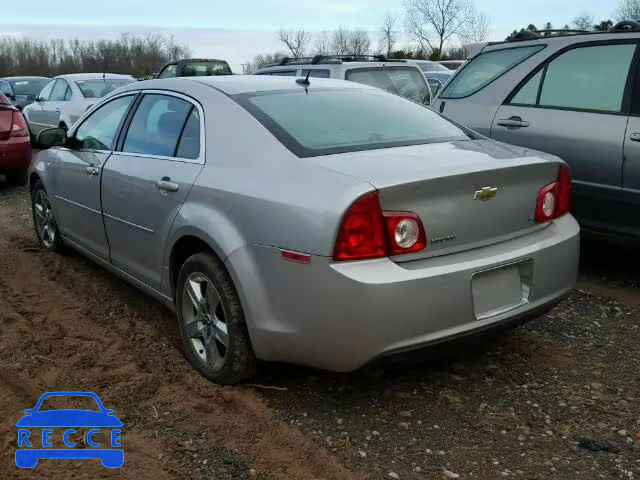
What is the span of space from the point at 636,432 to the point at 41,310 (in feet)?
11.9

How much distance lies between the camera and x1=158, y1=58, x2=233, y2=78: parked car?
15.3 metres

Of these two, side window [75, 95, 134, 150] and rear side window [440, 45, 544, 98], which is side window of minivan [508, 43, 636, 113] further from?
side window [75, 95, 134, 150]

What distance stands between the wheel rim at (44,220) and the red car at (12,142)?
11.5 ft

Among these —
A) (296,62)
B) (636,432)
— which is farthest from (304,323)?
(296,62)

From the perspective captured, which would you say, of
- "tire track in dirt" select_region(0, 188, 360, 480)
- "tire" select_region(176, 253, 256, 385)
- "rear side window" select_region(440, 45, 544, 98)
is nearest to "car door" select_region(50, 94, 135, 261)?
"tire track in dirt" select_region(0, 188, 360, 480)

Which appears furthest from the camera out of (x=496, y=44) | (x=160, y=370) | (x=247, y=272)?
(x=496, y=44)

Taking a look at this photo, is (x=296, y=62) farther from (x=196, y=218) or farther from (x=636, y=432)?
(x=636, y=432)

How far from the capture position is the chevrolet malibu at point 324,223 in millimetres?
2752

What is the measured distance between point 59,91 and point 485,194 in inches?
470

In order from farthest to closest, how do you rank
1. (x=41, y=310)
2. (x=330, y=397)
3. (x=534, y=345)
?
(x=41, y=310) → (x=534, y=345) → (x=330, y=397)

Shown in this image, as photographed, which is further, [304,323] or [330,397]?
[330,397]

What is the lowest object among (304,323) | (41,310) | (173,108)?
(41,310)

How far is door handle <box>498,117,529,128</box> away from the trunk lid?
1.91 m

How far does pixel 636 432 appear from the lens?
9.64 ft
